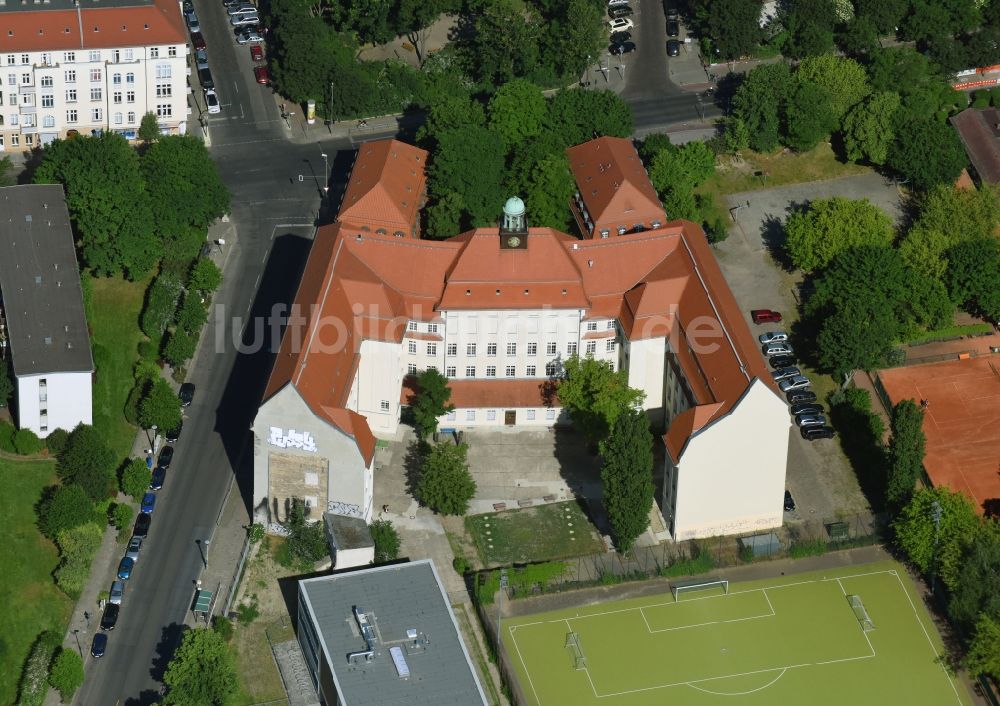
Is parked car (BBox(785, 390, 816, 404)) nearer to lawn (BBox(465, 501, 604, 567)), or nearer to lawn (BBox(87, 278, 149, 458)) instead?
lawn (BBox(465, 501, 604, 567))

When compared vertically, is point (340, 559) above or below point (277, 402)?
below

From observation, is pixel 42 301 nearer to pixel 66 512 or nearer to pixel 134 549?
pixel 66 512

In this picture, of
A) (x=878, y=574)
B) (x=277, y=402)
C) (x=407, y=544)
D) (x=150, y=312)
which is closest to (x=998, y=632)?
(x=878, y=574)

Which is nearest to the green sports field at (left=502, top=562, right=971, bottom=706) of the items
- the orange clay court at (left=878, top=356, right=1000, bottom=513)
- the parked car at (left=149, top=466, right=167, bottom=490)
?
the orange clay court at (left=878, top=356, right=1000, bottom=513)

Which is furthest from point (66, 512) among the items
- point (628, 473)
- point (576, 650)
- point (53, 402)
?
point (628, 473)

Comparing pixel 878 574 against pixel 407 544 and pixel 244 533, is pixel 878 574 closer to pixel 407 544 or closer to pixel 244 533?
pixel 407 544

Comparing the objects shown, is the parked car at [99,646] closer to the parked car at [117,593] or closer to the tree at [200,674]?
the parked car at [117,593]

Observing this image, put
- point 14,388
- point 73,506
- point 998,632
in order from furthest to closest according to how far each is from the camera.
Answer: point 14,388
point 73,506
point 998,632

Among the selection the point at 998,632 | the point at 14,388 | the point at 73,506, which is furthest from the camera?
the point at 14,388
